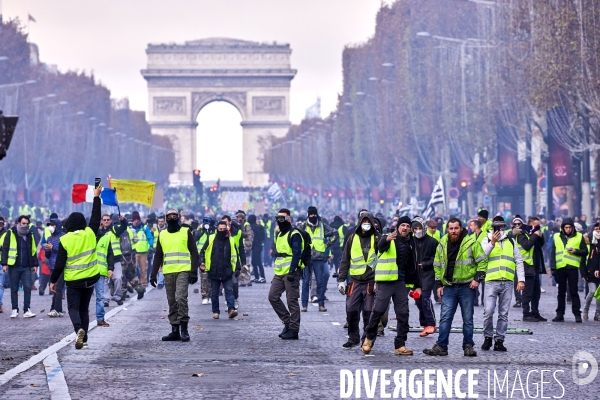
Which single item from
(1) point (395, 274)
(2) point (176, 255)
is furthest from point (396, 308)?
(2) point (176, 255)

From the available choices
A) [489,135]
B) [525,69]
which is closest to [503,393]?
[525,69]

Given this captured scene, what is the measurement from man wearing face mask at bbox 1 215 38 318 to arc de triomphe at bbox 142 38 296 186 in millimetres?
118386

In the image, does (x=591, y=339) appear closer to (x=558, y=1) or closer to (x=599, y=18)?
(x=599, y=18)

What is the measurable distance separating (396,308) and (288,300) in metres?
2.67

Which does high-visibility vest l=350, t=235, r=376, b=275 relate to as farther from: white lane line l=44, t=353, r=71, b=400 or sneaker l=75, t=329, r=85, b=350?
white lane line l=44, t=353, r=71, b=400

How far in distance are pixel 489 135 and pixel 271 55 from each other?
291 ft

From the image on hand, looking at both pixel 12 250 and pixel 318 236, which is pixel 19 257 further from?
pixel 318 236

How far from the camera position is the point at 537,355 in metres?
14.9

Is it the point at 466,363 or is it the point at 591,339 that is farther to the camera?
the point at 591,339

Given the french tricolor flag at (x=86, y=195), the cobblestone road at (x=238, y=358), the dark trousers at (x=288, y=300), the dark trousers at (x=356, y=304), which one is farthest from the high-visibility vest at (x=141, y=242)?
the dark trousers at (x=356, y=304)

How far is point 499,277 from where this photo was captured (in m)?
15.9

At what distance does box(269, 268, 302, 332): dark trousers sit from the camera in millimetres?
17219

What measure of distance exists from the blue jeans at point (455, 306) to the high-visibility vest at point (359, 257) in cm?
112

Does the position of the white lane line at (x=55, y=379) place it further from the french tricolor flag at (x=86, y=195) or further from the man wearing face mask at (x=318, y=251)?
the man wearing face mask at (x=318, y=251)
